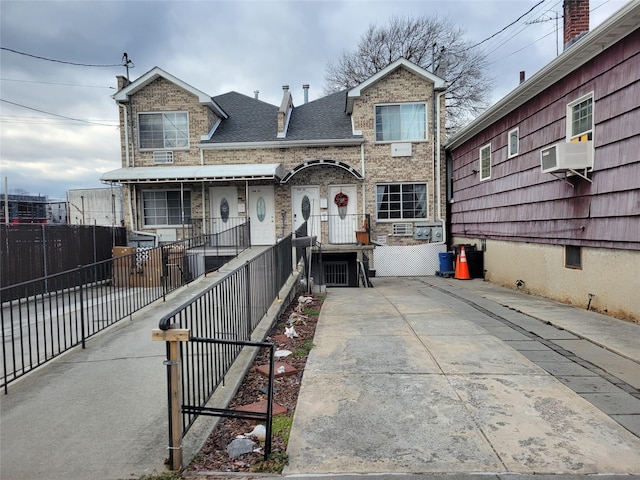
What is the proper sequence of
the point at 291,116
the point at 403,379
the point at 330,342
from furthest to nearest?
1. the point at 291,116
2. the point at 330,342
3. the point at 403,379

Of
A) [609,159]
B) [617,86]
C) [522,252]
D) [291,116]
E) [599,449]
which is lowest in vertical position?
[599,449]

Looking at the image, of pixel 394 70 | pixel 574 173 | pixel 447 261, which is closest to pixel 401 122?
pixel 394 70

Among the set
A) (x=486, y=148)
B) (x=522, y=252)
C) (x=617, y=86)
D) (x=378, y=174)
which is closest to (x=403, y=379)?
(x=617, y=86)

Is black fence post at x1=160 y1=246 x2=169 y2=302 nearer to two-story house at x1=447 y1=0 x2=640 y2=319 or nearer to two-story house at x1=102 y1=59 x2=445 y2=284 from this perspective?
two-story house at x1=102 y1=59 x2=445 y2=284

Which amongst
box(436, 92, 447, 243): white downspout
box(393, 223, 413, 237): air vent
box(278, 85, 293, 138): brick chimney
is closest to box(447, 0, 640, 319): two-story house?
box(436, 92, 447, 243): white downspout

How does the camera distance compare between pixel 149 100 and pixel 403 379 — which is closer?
pixel 403 379

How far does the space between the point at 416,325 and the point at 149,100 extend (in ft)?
45.2

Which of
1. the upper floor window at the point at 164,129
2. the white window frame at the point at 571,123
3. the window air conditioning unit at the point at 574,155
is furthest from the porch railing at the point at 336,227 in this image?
the window air conditioning unit at the point at 574,155

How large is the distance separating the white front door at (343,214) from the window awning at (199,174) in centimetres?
212

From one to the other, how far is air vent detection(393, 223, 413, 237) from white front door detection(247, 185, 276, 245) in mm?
4429

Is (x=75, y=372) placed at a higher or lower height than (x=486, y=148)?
lower

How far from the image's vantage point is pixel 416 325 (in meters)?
6.45

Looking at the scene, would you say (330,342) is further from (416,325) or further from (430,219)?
(430,219)

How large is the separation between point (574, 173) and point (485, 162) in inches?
206
